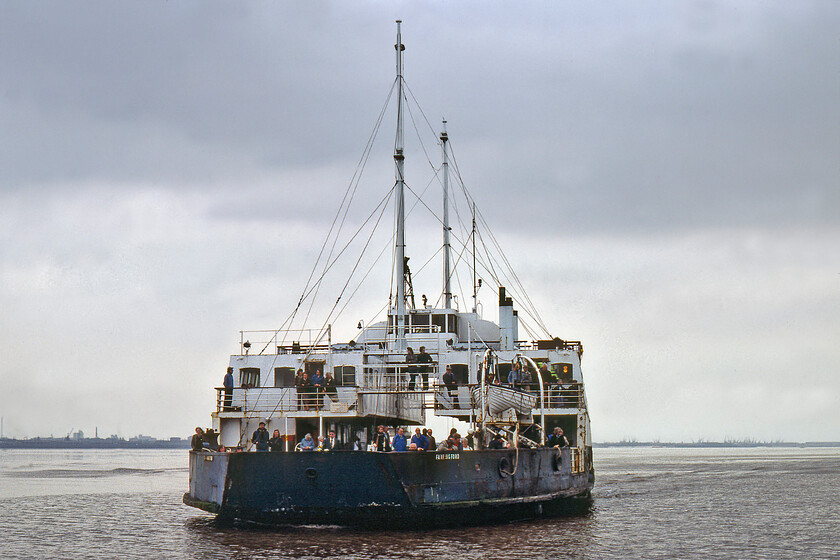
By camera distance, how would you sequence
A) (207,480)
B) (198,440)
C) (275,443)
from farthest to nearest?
(198,440) → (275,443) → (207,480)

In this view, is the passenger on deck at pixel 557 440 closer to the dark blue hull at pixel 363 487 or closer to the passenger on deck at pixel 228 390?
the dark blue hull at pixel 363 487

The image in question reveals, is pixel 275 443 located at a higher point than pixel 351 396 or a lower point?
lower

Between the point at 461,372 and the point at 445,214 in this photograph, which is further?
the point at 445,214

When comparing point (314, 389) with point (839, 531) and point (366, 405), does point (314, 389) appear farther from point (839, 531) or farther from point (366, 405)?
point (839, 531)

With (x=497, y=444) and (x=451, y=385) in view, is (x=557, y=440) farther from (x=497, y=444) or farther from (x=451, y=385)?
(x=497, y=444)

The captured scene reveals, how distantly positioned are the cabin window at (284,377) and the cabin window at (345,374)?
1536 millimetres

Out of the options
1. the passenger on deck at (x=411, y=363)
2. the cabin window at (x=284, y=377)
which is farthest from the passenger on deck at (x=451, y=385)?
the cabin window at (x=284, y=377)

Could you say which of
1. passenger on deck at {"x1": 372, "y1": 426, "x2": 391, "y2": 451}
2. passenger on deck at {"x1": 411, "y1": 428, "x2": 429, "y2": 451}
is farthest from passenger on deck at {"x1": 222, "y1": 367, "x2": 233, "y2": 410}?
passenger on deck at {"x1": 411, "y1": 428, "x2": 429, "y2": 451}

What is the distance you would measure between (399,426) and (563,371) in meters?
7.58

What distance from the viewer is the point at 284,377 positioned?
33.4m

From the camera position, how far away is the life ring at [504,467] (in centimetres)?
2552

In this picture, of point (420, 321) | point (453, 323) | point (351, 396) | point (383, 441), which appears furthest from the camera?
point (453, 323)

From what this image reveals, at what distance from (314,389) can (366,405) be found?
2724mm

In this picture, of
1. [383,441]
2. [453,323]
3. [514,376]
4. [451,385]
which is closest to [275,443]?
[383,441]
